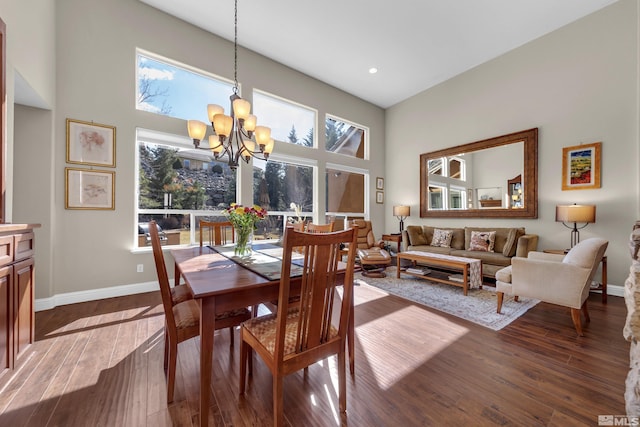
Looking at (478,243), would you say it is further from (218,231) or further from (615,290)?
(218,231)

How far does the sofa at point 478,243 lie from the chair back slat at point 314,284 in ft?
11.6

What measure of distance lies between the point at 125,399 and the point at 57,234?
248cm

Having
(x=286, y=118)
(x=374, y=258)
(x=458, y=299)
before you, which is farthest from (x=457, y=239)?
(x=286, y=118)

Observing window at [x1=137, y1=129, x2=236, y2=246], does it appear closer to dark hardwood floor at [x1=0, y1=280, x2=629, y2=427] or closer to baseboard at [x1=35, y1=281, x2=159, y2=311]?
baseboard at [x1=35, y1=281, x2=159, y2=311]

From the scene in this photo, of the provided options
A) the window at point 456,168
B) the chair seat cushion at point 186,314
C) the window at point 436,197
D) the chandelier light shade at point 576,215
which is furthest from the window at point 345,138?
the chair seat cushion at point 186,314

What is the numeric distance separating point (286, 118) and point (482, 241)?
4.17 metres

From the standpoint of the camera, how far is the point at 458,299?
3086 millimetres

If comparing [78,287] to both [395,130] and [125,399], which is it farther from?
[395,130]

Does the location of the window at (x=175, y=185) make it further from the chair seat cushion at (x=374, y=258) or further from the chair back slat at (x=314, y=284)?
the chair back slat at (x=314, y=284)

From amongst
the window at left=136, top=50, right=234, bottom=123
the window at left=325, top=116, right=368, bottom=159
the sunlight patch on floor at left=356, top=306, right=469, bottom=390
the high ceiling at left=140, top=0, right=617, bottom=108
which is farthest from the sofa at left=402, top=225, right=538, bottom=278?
the window at left=136, top=50, right=234, bottom=123

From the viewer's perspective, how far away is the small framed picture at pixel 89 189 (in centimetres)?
285

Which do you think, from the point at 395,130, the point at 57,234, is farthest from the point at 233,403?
the point at 395,130

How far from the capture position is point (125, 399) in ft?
4.64

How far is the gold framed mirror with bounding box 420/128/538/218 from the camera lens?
4.02 metres
